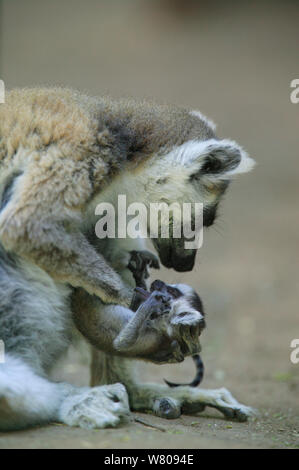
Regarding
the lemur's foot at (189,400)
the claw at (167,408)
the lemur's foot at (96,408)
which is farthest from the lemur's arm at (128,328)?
the lemur's foot at (189,400)

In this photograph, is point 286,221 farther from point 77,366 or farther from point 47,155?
point 47,155

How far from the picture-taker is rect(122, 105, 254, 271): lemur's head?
15.4ft

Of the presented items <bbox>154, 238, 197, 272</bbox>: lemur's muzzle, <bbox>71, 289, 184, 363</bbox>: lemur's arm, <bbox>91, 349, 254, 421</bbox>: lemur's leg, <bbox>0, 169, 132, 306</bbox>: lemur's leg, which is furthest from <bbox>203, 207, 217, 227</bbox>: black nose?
<bbox>91, 349, 254, 421</bbox>: lemur's leg

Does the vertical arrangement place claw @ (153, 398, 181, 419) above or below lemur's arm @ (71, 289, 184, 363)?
below

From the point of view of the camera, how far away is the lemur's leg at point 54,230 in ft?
13.4

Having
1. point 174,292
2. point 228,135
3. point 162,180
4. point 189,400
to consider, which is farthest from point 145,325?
point 228,135

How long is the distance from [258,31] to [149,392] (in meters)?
18.9

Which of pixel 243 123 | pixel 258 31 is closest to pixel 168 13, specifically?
pixel 258 31

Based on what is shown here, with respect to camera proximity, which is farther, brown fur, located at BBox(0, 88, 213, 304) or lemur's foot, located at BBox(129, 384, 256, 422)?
lemur's foot, located at BBox(129, 384, 256, 422)

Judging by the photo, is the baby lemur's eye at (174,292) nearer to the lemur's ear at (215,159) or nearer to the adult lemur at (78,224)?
the adult lemur at (78,224)

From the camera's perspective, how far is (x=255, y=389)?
618cm

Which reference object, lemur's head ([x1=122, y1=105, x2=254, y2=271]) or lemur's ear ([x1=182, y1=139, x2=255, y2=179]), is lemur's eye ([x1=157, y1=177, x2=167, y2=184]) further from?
lemur's ear ([x1=182, y1=139, x2=255, y2=179])

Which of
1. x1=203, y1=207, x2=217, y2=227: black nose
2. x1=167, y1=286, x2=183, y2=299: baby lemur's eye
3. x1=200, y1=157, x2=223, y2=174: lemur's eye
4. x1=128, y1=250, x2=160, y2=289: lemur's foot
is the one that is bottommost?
x1=167, y1=286, x2=183, y2=299: baby lemur's eye
